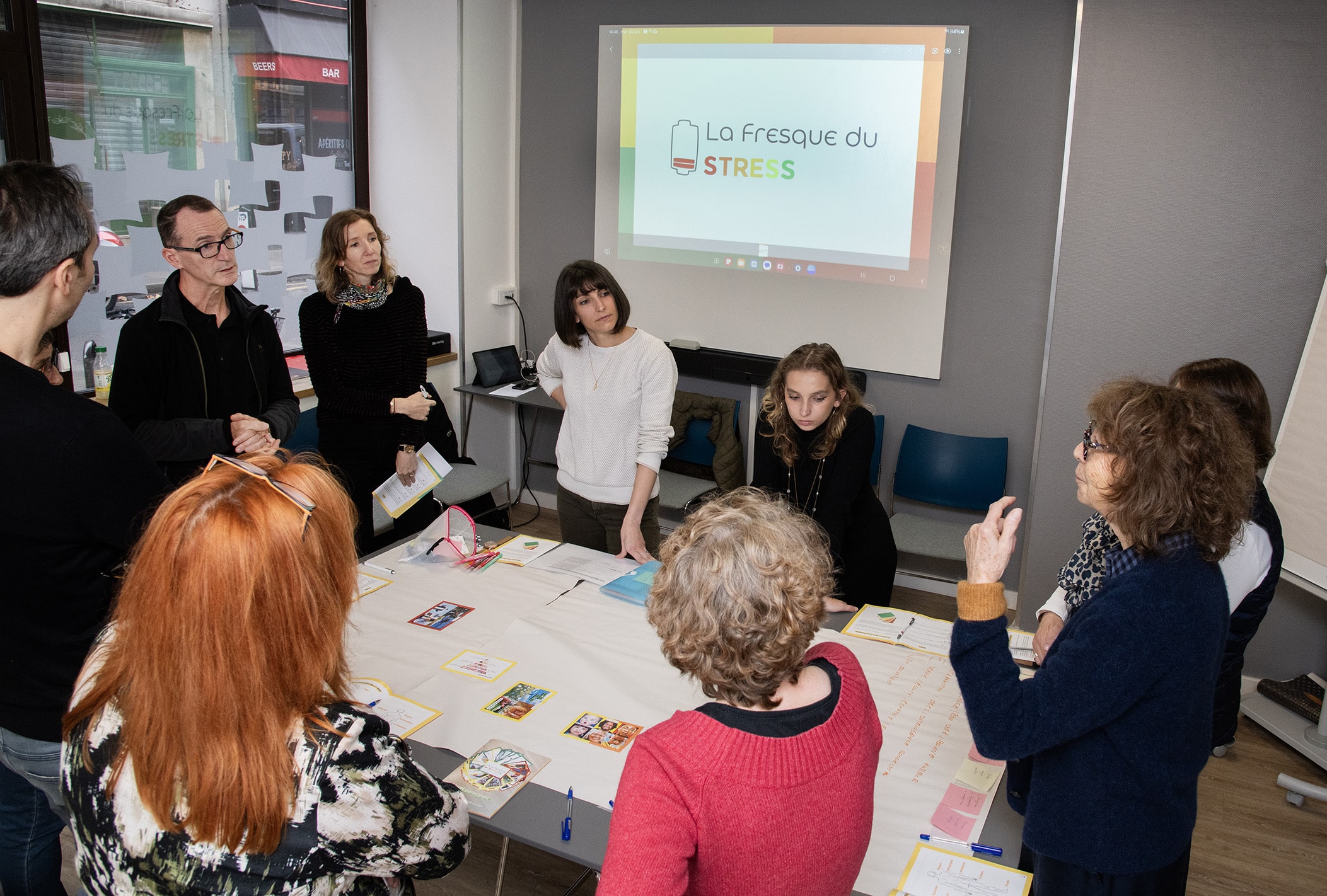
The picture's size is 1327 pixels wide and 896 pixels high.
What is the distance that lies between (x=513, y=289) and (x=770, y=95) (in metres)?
1.72

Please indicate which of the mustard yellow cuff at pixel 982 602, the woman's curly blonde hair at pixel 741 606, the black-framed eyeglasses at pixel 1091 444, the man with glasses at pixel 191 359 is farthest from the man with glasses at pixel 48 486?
the black-framed eyeglasses at pixel 1091 444

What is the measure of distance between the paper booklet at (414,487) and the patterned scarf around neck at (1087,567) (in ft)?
5.42

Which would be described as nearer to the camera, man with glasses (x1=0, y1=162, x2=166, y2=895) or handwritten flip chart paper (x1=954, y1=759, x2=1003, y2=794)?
man with glasses (x1=0, y1=162, x2=166, y2=895)

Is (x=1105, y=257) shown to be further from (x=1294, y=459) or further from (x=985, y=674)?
(x=985, y=674)

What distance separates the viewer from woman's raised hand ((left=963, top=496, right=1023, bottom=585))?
1511 millimetres

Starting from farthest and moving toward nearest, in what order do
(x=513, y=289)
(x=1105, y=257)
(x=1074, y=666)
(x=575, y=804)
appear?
(x=513, y=289) → (x=1105, y=257) → (x=575, y=804) → (x=1074, y=666)

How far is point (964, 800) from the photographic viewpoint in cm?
173

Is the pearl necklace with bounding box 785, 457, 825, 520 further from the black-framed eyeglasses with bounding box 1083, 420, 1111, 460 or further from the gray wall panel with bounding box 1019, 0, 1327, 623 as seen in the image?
the gray wall panel with bounding box 1019, 0, 1327, 623

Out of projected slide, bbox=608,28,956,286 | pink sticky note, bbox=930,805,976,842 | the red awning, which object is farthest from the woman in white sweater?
the red awning

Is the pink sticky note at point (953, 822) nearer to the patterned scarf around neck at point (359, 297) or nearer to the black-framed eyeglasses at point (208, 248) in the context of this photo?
the black-framed eyeglasses at point (208, 248)

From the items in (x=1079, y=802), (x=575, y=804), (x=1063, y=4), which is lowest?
(x=575, y=804)

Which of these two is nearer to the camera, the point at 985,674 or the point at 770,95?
the point at 985,674

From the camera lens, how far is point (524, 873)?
8.45 ft

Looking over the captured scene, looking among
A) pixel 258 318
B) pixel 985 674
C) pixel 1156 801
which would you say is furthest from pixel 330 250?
pixel 1156 801
